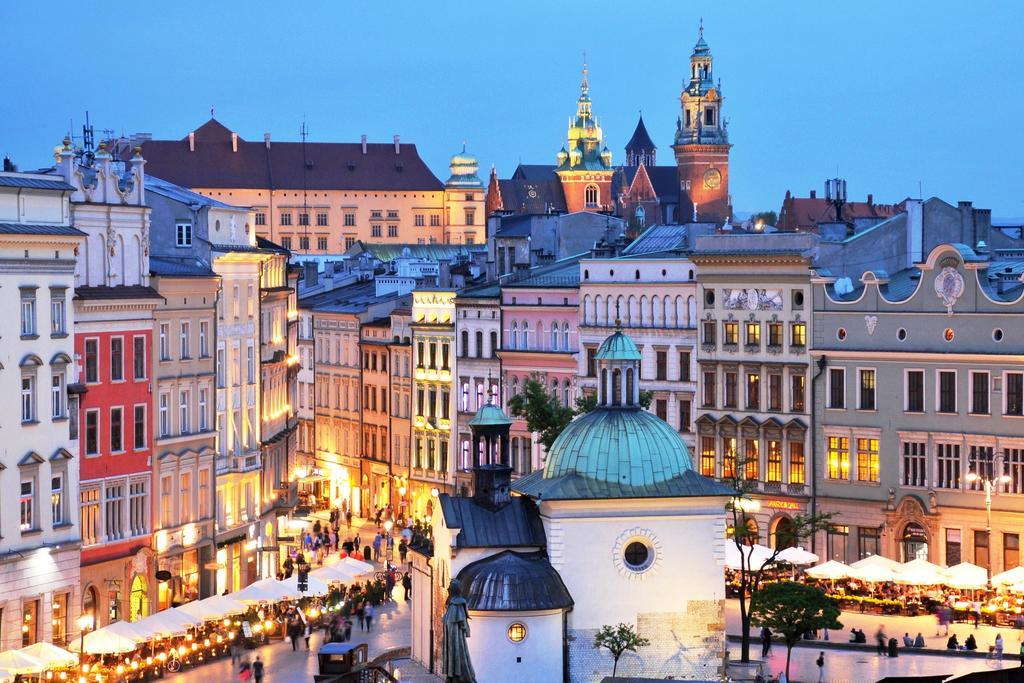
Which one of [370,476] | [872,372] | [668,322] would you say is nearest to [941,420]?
[872,372]

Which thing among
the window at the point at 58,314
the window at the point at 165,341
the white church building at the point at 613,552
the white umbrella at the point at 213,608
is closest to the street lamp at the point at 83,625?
the white umbrella at the point at 213,608

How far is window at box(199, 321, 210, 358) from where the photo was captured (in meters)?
77.8

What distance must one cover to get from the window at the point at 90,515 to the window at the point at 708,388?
28252 mm

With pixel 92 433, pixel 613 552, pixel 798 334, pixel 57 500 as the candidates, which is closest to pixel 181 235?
pixel 92 433

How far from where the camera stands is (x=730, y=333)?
9025cm

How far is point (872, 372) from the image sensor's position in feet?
277

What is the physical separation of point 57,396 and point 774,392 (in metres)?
30.5

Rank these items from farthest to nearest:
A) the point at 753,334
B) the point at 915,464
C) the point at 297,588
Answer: the point at 753,334 → the point at 915,464 → the point at 297,588

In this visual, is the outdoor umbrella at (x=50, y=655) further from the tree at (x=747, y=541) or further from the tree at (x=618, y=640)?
the tree at (x=747, y=541)

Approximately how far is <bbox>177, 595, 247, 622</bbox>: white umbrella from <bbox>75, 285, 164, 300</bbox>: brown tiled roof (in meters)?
9.28

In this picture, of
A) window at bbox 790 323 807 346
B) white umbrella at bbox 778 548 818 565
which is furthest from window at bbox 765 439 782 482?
white umbrella at bbox 778 548 818 565

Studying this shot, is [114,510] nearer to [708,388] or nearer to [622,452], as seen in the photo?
[622,452]

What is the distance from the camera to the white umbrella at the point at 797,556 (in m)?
78.2

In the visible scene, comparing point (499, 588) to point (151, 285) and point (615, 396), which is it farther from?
point (151, 285)
